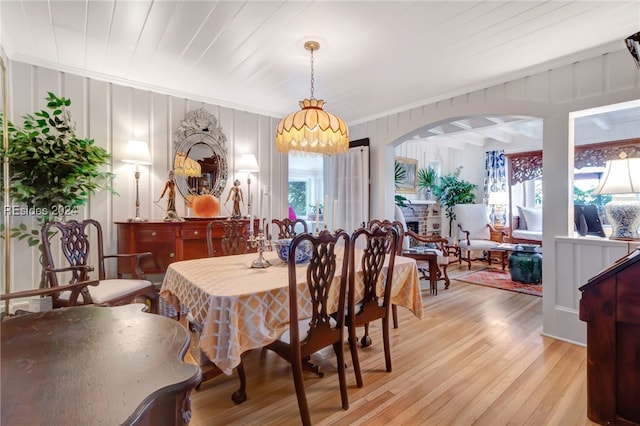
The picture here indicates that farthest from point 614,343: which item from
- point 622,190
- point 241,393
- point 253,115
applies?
point 253,115

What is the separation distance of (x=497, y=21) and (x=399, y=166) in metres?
3.97

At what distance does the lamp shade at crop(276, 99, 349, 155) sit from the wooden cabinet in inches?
72.5

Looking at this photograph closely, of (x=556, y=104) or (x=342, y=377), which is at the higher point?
(x=556, y=104)

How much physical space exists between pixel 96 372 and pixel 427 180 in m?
6.68

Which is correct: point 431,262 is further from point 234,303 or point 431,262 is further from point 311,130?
point 234,303

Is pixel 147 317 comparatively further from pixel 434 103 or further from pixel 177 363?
pixel 434 103

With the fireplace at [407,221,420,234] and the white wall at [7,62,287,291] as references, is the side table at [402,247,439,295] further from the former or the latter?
the white wall at [7,62,287,291]

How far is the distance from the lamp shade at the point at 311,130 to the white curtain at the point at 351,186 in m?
2.08

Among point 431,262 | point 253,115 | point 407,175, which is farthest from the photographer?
point 407,175

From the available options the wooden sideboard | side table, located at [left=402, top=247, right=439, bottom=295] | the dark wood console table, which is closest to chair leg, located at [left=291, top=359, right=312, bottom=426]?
the dark wood console table

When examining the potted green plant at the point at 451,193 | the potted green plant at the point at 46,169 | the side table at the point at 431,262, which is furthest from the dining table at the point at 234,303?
the potted green plant at the point at 451,193

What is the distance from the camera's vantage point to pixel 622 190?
2180 millimetres

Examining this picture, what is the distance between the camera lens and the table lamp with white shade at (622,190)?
214 centimetres

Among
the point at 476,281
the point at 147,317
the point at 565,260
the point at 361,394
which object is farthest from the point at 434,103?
the point at 147,317
